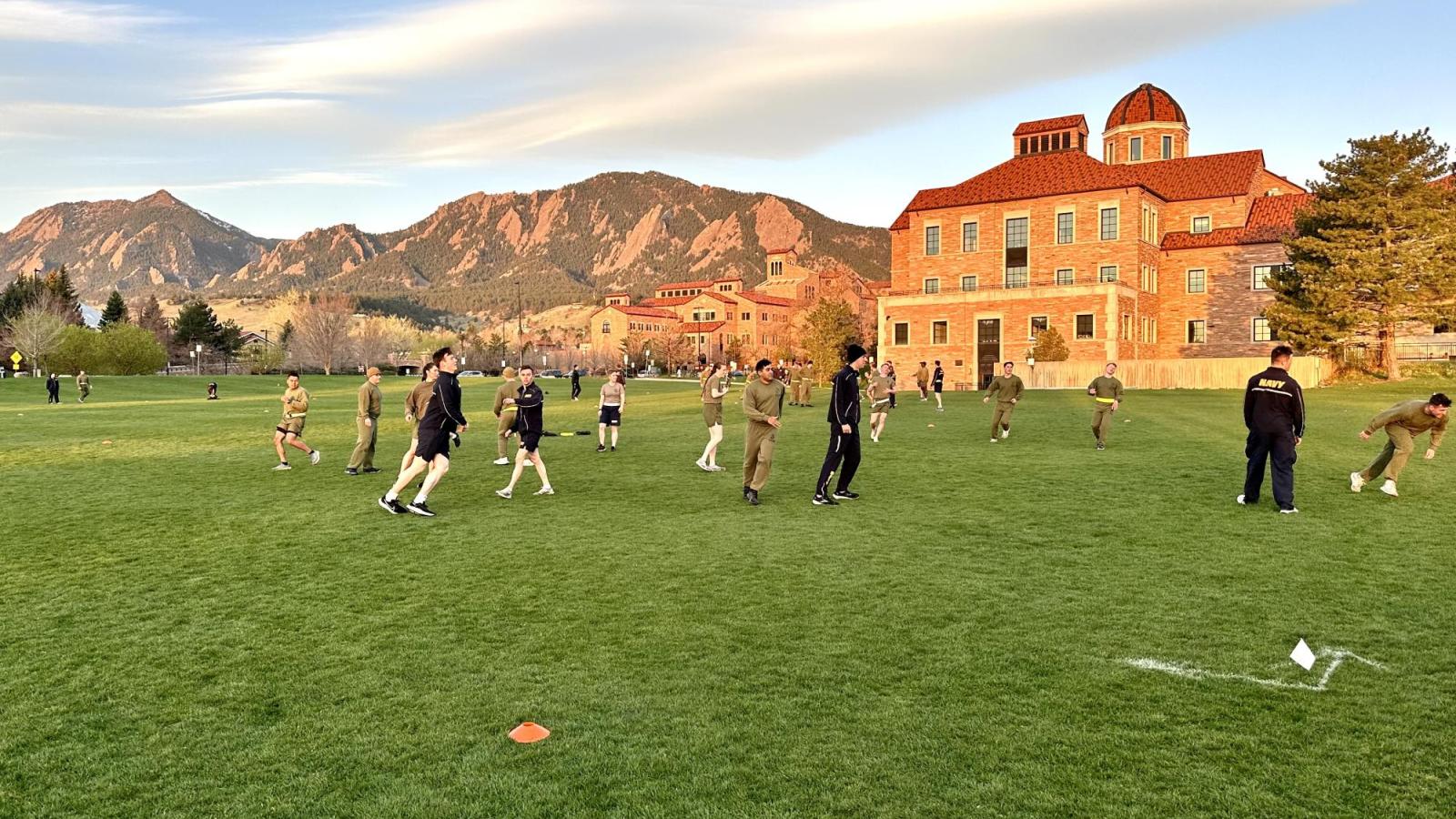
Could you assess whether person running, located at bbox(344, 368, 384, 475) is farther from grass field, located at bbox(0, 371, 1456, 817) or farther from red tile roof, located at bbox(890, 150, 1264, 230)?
red tile roof, located at bbox(890, 150, 1264, 230)

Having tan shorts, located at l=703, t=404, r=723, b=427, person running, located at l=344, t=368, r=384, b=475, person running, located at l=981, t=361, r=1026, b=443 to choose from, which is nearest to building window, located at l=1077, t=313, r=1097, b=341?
person running, located at l=981, t=361, r=1026, b=443

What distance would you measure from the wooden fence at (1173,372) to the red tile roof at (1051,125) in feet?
81.5

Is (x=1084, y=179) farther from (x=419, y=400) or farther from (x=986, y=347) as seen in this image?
(x=419, y=400)

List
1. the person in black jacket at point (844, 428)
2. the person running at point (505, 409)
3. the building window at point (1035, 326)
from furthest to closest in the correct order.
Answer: the building window at point (1035, 326)
the person running at point (505, 409)
the person in black jacket at point (844, 428)

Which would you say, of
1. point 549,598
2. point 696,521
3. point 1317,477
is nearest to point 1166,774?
point 549,598

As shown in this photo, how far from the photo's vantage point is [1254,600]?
7398 millimetres

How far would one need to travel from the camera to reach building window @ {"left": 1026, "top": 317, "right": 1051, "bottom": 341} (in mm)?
59344

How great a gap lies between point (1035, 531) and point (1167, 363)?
47.6 meters

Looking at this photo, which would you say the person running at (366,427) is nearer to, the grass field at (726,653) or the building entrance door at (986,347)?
the grass field at (726,653)

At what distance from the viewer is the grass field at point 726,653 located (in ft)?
14.0

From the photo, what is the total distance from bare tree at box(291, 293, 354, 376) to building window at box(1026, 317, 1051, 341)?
7895 centimetres

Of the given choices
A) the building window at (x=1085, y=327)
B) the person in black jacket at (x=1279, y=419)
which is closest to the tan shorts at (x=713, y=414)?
the person in black jacket at (x=1279, y=419)

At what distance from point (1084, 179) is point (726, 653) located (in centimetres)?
6184

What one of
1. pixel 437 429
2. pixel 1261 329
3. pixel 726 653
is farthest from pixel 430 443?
pixel 1261 329
